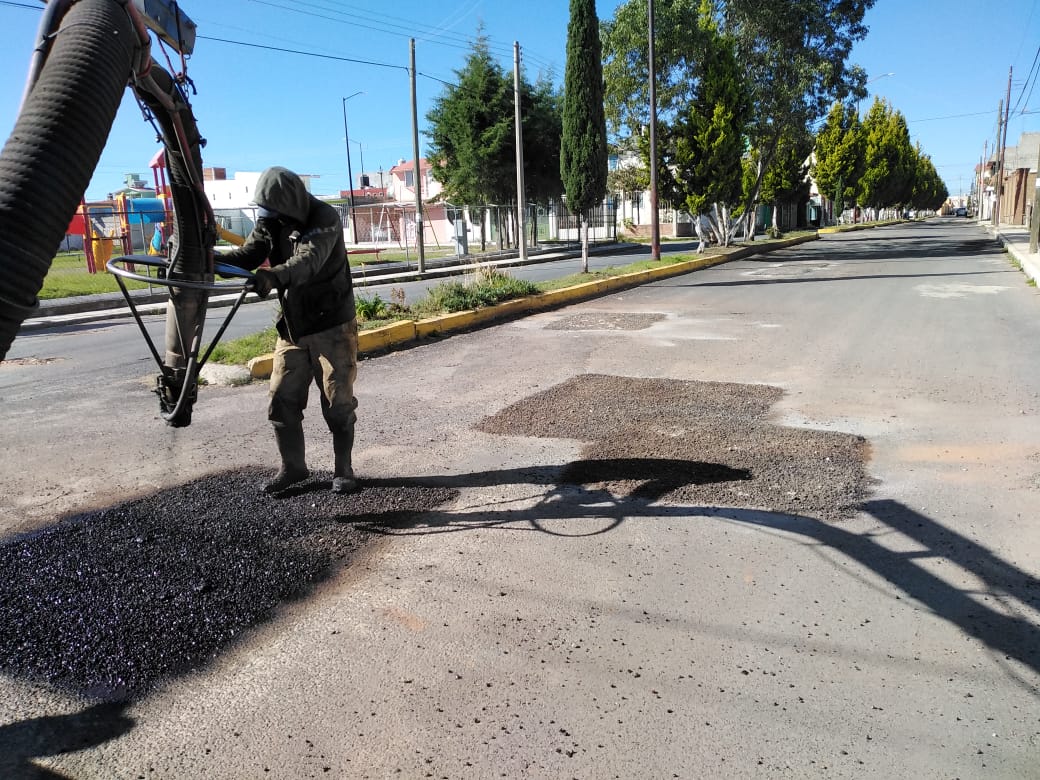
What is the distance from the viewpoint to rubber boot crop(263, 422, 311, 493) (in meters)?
4.42

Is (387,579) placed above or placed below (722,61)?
below

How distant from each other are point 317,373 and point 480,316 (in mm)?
7505

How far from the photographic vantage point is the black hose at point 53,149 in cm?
190

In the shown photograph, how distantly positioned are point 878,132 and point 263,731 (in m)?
69.8

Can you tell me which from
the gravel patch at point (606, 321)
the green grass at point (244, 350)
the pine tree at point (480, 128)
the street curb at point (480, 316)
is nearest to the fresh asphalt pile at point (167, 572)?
the street curb at point (480, 316)

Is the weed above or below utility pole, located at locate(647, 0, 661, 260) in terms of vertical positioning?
below

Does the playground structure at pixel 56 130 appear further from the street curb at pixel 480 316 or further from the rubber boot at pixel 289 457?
the street curb at pixel 480 316

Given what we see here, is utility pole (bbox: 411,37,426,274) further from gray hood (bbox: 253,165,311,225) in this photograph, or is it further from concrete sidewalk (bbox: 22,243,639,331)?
gray hood (bbox: 253,165,311,225)

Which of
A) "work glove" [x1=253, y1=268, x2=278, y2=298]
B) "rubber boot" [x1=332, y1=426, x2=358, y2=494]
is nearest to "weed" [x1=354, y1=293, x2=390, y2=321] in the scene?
"rubber boot" [x1=332, y1=426, x2=358, y2=494]

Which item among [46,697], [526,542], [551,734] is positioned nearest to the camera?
[551,734]

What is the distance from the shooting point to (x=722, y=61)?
25.0 metres

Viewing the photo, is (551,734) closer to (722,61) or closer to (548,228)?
(722,61)

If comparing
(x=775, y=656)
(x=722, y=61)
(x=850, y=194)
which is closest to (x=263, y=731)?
(x=775, y=656)

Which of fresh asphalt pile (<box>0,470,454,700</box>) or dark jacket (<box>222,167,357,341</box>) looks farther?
dark jacket (<box>222,167,357,341</box>)
